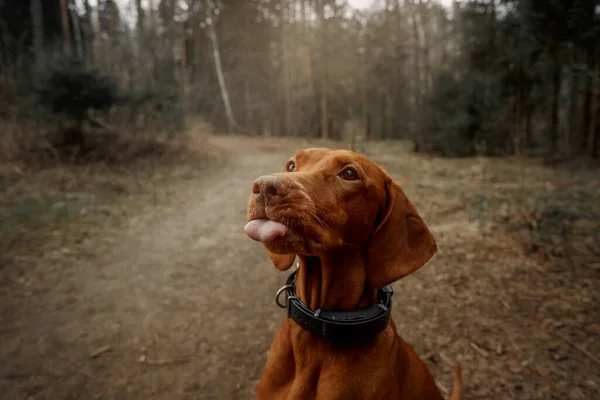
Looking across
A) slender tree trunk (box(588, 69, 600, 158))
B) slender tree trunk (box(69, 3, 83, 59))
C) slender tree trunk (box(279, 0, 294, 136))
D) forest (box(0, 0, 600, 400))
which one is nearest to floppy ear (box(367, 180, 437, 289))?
forest (box(0, 0, 600, 400))

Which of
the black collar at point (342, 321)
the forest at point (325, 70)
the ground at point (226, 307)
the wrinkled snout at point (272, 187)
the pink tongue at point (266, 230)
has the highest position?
the forest at point (325, 70)

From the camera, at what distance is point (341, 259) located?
71.5 inches

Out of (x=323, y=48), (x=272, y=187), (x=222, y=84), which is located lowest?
(x=272, y=187)

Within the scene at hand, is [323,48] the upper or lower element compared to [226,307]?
upper

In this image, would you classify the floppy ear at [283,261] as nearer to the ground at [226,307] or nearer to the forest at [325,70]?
the ground at [226,307]

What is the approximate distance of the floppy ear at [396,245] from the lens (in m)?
1.73

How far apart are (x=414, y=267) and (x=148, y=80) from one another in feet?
50.8

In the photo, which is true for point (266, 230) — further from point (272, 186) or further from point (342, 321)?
point (342, 321)

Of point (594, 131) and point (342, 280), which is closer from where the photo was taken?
point (342, 280)

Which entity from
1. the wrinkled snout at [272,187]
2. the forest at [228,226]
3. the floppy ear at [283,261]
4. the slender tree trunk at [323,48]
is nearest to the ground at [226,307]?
the forest at [228,226]

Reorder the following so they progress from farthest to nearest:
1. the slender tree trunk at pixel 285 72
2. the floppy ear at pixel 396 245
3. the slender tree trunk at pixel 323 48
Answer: the slender tree trunk at pixel 285 72
the slender tree trunk at pixel 323 48
the floppy ear at pixel 396 245

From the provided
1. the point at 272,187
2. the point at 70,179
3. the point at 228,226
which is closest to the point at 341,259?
the point at 272,187

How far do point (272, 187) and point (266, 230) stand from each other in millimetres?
187


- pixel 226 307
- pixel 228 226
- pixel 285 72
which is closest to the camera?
pixel 226 307
